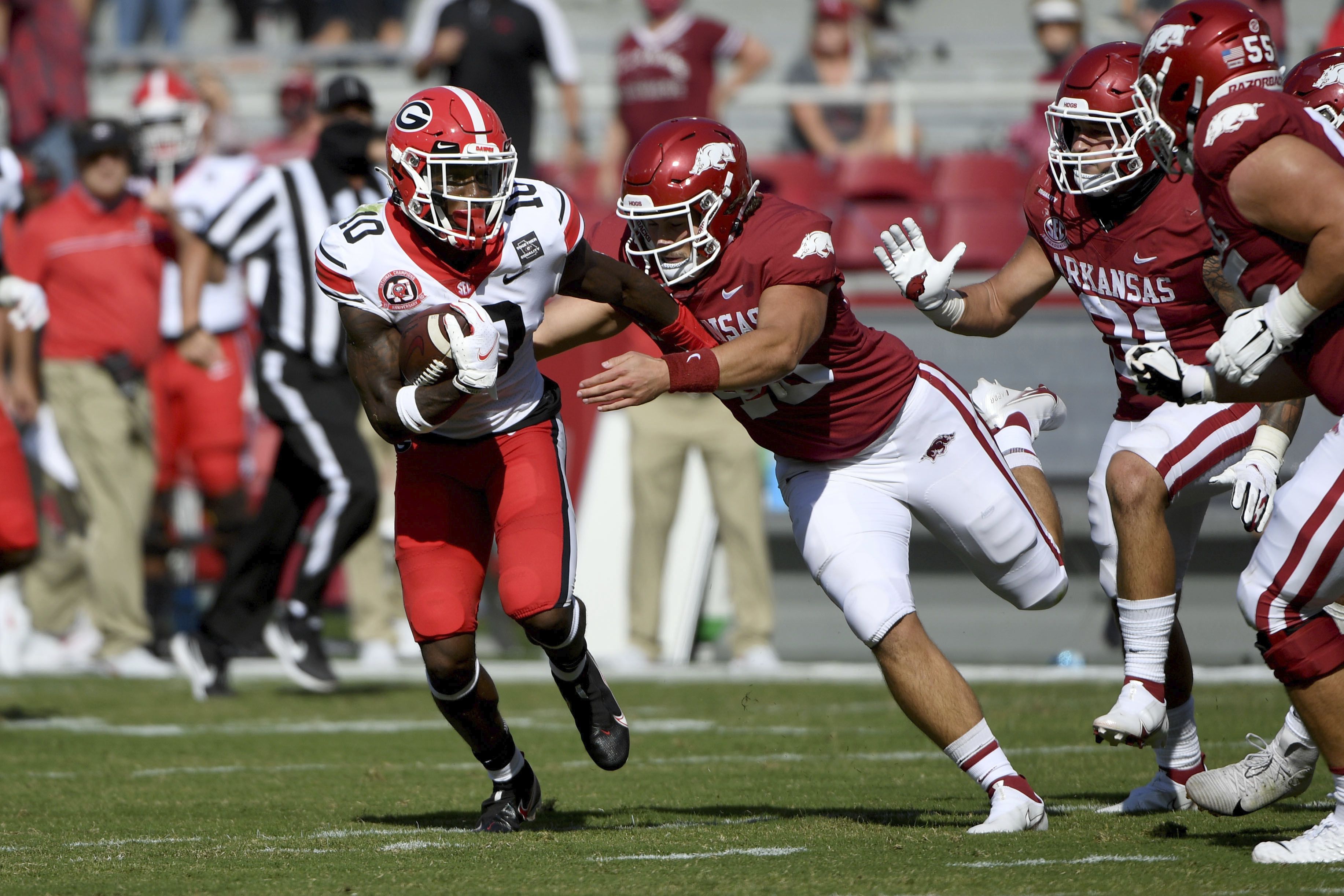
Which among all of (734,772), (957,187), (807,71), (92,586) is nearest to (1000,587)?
(734,772)

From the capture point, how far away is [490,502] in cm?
438

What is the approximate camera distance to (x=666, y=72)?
1027cm

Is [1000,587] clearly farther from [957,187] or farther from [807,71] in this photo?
[807,71]

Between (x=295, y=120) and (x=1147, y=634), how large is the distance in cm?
875

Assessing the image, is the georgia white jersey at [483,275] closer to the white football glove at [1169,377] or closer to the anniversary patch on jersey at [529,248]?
the anniversary patch on jersey at [529,248]

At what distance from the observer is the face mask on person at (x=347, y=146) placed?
7469 millimetres

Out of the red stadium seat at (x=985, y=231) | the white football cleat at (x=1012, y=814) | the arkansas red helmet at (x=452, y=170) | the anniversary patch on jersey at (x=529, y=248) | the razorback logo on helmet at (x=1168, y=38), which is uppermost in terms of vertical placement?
the razorback logo on helmet at (x=1168, y=38)

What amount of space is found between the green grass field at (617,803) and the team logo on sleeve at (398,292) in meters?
1.24

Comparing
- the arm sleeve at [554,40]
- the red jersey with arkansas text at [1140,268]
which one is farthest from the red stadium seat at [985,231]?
the red jersey with arkansas text at [1140,268]

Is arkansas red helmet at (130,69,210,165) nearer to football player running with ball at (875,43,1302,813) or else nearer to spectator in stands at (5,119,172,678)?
spectator in stands at (5,119,172,678)

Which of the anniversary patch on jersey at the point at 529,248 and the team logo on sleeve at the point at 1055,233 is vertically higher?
the team logo on sleeve at the point at 1055,233

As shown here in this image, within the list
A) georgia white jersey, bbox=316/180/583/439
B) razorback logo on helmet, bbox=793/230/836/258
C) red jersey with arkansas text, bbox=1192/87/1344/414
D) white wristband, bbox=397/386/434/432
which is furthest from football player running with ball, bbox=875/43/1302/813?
white wristband, bbox=397/386/434/432

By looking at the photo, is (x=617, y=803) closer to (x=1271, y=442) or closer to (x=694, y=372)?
(x=694, y=372)

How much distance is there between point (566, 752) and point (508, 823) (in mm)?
1570
